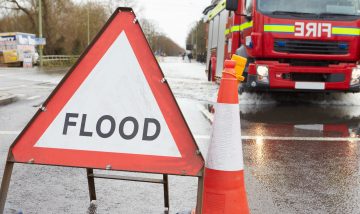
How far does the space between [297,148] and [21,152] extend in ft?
14.2

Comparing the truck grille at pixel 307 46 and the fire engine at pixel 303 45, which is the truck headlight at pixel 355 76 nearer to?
the fire engine at pixel 303 45

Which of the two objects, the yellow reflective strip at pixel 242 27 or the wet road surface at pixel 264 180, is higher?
the yellow reflective strip at pixel 242 27

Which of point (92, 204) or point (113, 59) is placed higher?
point (113, 59)

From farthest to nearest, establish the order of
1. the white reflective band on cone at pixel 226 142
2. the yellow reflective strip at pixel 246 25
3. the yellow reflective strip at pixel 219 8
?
the yellow reflective strip at pixel 219 8 → the yellow reflective strip at pixel 246 25 → the white reflective band on cone at pixel 226 142

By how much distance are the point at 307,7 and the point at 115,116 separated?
307 inches

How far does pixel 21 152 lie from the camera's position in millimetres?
3176

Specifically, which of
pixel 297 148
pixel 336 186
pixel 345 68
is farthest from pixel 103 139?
pixel 345 68

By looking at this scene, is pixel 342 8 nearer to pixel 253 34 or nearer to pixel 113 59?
pixel 253 34

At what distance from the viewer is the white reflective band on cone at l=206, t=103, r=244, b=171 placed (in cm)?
341

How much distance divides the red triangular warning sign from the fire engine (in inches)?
281

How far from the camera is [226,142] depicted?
3.41m

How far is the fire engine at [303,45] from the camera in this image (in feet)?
32.8

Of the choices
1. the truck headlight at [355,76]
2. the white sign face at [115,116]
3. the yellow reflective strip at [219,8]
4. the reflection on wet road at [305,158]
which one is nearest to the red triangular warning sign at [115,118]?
the white sign face at [115,116]

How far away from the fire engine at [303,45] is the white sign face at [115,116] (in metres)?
7.18
